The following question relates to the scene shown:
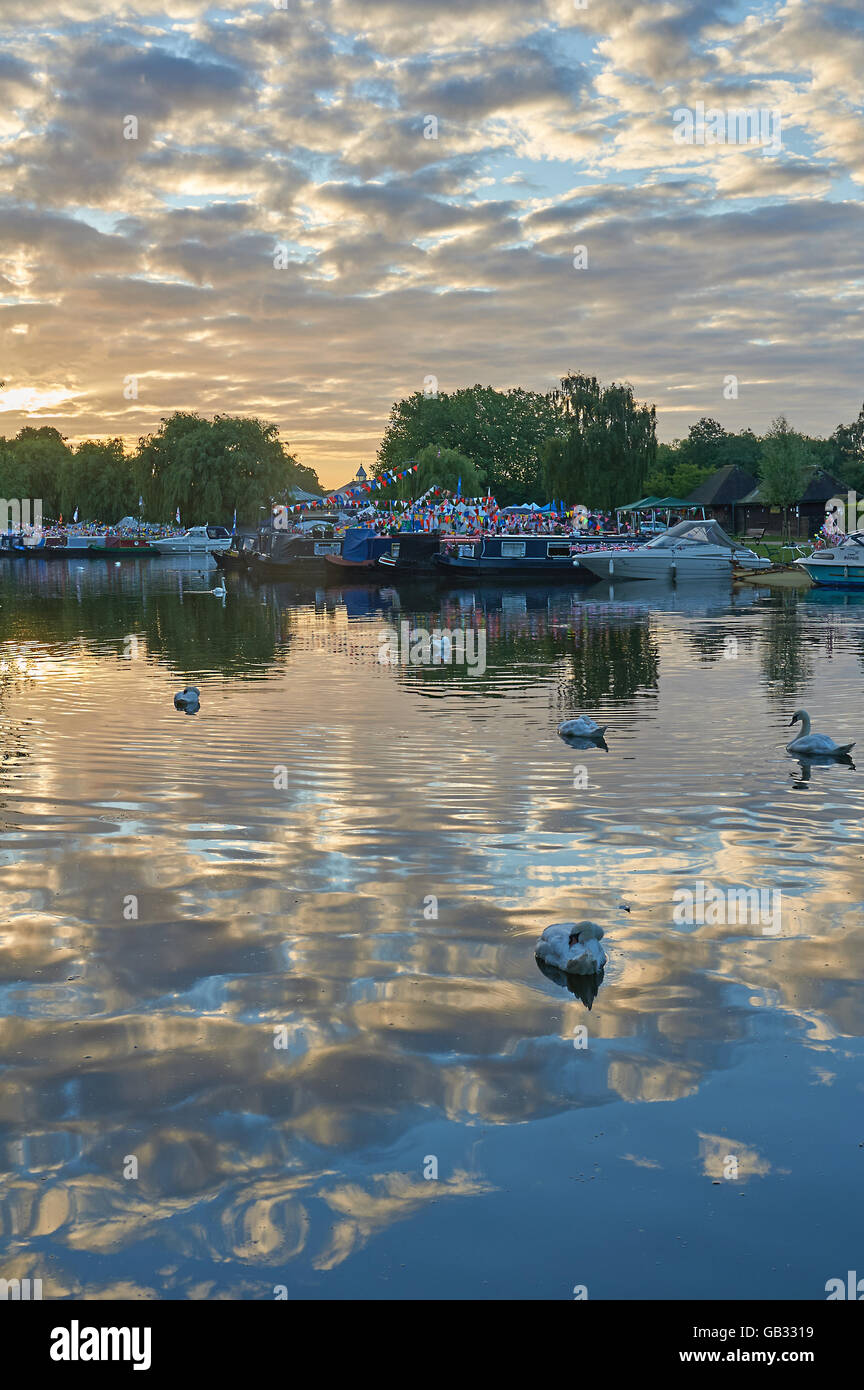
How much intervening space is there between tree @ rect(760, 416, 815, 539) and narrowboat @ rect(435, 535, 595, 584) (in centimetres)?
2628

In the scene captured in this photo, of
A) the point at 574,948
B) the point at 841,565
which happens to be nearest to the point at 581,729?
the point at 574,948

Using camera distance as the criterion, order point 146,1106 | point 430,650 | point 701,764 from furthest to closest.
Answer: point 430,650 < point 701,764 < point 146,1106

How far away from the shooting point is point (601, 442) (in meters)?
83.8

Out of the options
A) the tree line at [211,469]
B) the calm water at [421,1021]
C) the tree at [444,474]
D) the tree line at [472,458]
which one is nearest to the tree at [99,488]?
the tree line at [472,458]

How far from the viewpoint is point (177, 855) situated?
10.5 metres

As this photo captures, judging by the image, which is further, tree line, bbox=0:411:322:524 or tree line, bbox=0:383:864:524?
tree line, bbox=0:411:322:524

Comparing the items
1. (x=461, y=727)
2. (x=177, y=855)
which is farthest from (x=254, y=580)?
(x=177, y=855)

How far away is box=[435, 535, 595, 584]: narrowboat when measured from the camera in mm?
62312

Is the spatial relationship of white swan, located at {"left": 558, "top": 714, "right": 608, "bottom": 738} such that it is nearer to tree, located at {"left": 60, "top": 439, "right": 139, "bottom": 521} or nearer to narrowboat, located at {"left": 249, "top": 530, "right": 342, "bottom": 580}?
narrowboat, located at {"left": 249, "top": 530, "right": 342, "bottom": 580}

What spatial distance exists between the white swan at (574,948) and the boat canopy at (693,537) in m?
56.2

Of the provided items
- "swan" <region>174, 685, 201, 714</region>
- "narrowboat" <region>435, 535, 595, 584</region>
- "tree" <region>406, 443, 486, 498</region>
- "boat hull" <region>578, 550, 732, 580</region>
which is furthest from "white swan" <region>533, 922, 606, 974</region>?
"tree" <region>406, 443, 486, 498</region>
